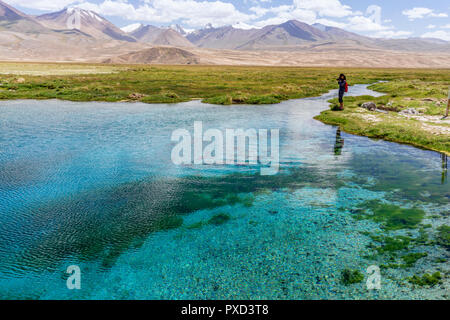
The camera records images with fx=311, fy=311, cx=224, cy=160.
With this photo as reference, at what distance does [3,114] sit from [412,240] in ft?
138

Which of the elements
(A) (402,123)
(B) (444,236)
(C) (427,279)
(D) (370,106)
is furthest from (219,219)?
(D) (370,106)

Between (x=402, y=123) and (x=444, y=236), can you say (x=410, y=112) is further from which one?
(x=444, y=236)

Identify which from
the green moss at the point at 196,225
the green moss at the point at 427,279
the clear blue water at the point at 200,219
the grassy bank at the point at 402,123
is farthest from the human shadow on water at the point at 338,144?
the green moss at the point at 427,279

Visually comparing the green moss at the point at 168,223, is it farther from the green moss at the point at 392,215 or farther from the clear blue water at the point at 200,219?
the green moss at the point at 392,215

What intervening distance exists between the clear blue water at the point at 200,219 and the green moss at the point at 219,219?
0.19 metres

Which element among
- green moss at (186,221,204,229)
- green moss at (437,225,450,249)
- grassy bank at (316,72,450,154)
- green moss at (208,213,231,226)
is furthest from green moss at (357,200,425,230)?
grassy bank at (316,72,450,154)

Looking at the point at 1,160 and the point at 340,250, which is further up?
the point at 1,160

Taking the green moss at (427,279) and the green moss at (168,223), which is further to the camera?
the green moss at (168,223)

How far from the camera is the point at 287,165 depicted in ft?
66.0

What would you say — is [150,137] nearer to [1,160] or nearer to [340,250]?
[1,160]

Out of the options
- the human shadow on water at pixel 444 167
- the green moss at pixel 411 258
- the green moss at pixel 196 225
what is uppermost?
the human shadow on water at pixel 444 167

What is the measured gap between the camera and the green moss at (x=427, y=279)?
942cm

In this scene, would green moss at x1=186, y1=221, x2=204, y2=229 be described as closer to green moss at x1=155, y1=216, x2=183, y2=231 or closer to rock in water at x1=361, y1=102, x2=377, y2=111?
green moss at x1=155, y1=216, x2=183, y2=231
